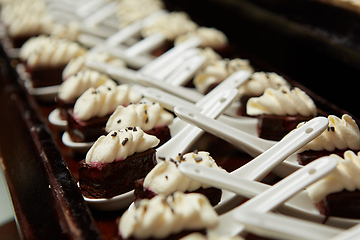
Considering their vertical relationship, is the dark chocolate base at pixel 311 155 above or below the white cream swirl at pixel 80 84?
above

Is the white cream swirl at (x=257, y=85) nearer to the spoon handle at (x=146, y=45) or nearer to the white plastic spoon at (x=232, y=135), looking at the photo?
the white plastic spoon at (x=232, y=135)

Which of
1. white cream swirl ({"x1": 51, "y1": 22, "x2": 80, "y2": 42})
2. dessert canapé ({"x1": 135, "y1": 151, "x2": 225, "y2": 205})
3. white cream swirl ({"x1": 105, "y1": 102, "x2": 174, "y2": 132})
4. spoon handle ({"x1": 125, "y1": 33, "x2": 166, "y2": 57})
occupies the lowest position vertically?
white cream swirl ({"x1": 51, "y1": 22, "x2": 80, "y2": 42})

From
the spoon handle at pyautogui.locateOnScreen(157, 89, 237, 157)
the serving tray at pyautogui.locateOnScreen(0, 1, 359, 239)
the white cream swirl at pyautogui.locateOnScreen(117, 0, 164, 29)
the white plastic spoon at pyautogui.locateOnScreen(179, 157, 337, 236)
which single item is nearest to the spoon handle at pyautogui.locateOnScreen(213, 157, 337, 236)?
the white plastic spoon at pyautogui.locateOnScreen(179, 157, 337, 236)

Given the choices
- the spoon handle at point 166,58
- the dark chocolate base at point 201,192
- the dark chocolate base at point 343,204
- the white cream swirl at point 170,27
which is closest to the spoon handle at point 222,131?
the dark chocolate base at point 201,192

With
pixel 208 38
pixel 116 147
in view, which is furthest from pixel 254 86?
pixel 208 38

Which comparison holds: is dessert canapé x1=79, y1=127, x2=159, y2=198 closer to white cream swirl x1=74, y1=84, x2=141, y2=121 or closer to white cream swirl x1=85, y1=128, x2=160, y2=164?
white cream swirl x1=85, y1=128, x2=160, y2=164
